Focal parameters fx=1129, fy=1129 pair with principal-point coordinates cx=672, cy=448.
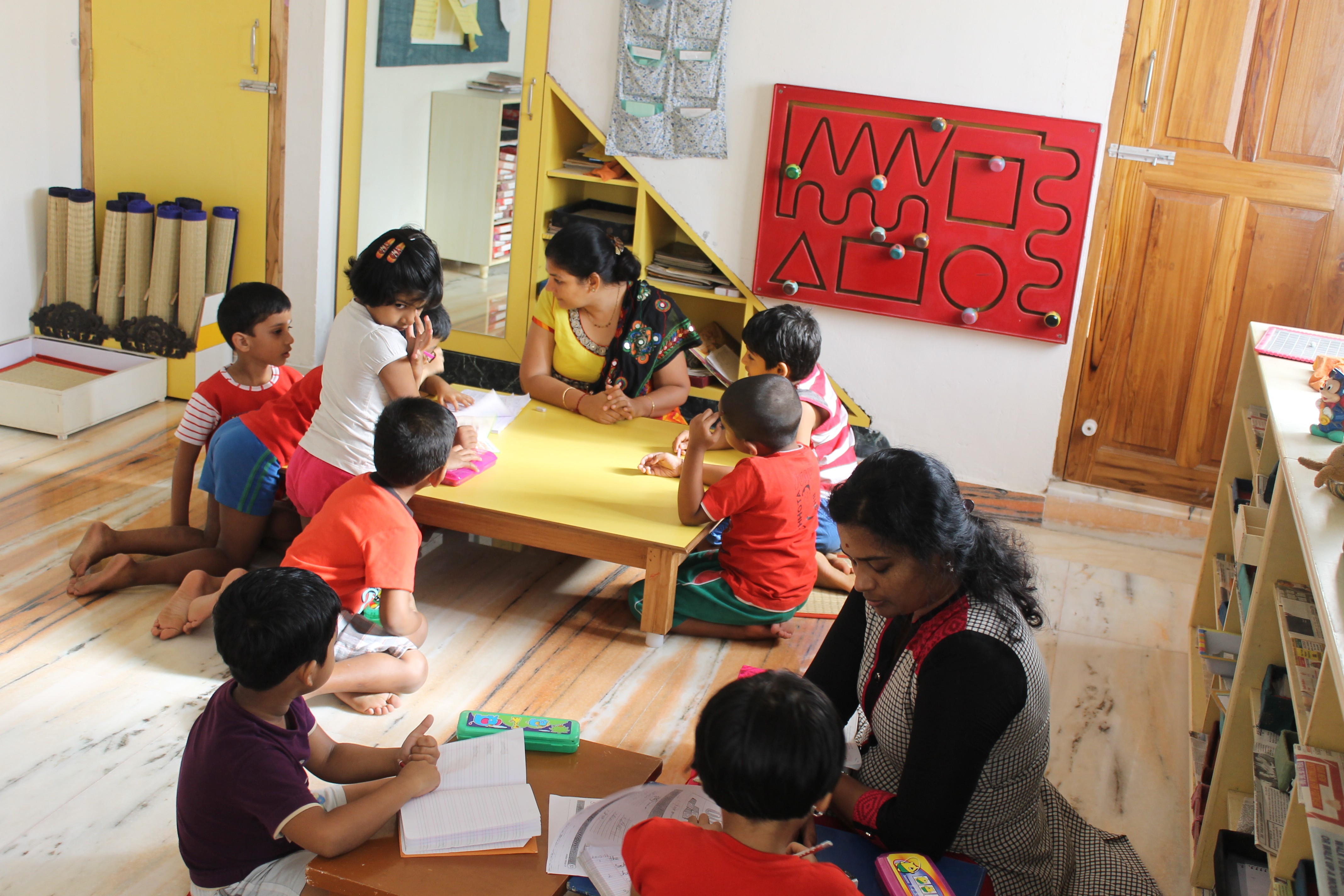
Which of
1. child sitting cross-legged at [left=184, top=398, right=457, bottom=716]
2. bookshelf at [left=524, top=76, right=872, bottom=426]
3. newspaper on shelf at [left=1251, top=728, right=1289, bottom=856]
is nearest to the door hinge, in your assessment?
bookshelf at [left=524, top=76, right=872, bottom=426]

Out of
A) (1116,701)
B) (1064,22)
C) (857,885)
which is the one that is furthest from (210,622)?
(1064,22)

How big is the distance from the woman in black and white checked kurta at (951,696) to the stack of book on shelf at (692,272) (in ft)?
8.13

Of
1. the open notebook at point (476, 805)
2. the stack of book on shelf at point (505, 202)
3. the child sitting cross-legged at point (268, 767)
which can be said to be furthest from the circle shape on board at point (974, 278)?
the child sitting cross-legged at point (268, 767)

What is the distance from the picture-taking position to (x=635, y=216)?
4.25 meters

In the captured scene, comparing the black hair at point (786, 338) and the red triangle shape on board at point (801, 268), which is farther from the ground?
the red triangle shape on board at point (801, 268)

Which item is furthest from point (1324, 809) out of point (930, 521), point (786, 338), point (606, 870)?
point (786, 338)

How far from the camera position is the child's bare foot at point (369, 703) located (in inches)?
94.3

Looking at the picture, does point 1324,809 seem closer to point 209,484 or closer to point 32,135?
point 209,484

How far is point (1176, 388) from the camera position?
379cm

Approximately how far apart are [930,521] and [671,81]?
2.74 metres

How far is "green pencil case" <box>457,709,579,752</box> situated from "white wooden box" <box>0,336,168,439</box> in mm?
2634

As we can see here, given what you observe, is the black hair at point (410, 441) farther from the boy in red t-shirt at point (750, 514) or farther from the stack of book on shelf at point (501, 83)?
the stack of book on shelf at point (501, 83)

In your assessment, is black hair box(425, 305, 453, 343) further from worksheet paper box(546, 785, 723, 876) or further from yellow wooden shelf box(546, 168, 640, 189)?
worksheet paper box(546, 785, 723, 876)

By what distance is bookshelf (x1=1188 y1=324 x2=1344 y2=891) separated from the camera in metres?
1.38
